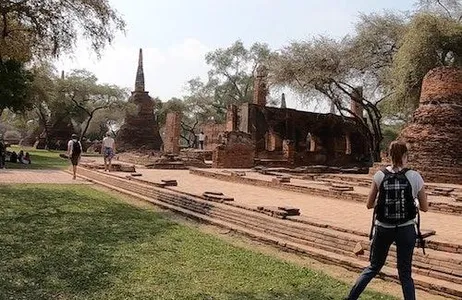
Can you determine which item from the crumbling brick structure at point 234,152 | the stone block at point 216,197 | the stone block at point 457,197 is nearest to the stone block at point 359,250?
the stone block at point 216,197

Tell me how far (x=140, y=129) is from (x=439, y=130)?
85.2 feet

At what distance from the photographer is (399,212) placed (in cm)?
361

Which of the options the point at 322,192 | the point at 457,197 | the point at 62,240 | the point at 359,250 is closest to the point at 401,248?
the point at 359,250

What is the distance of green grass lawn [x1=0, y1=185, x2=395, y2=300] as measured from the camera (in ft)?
13.1

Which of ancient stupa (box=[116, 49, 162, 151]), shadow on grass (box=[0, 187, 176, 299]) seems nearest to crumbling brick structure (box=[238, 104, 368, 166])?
ancient stupa (box=[116, 49, 162, 151])

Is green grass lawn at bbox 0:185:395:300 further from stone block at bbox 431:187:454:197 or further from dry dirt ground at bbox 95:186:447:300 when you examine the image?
stone block at bbox 431:187:454:197

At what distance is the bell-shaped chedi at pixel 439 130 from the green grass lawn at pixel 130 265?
938cm

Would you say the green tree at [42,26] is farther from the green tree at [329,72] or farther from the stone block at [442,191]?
the green tree at [329,72]

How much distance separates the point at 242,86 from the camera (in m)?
49.8

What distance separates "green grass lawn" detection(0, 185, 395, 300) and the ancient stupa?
1132 inches

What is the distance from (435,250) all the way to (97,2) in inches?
320

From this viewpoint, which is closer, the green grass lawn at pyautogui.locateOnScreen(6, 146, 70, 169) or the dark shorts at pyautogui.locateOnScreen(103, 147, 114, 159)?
the dark shorts at pyautogui.locateOnScreen(103, 147, 114, 159)

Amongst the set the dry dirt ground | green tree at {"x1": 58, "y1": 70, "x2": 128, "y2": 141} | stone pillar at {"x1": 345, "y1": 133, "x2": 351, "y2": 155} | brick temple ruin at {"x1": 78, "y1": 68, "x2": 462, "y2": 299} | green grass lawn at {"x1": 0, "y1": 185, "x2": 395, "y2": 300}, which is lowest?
the dry dirt ground

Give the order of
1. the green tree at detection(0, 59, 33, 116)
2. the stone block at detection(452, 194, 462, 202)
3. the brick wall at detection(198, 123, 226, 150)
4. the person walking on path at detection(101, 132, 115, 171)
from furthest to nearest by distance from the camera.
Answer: the brick wall at detection(198, 123, 226, 150)
the green tree at detection(0, 59, 33, 116)
the person walking on path at detection(101, 132, 115, 171)
the stone block at detection(452, 194, 462, 202)
